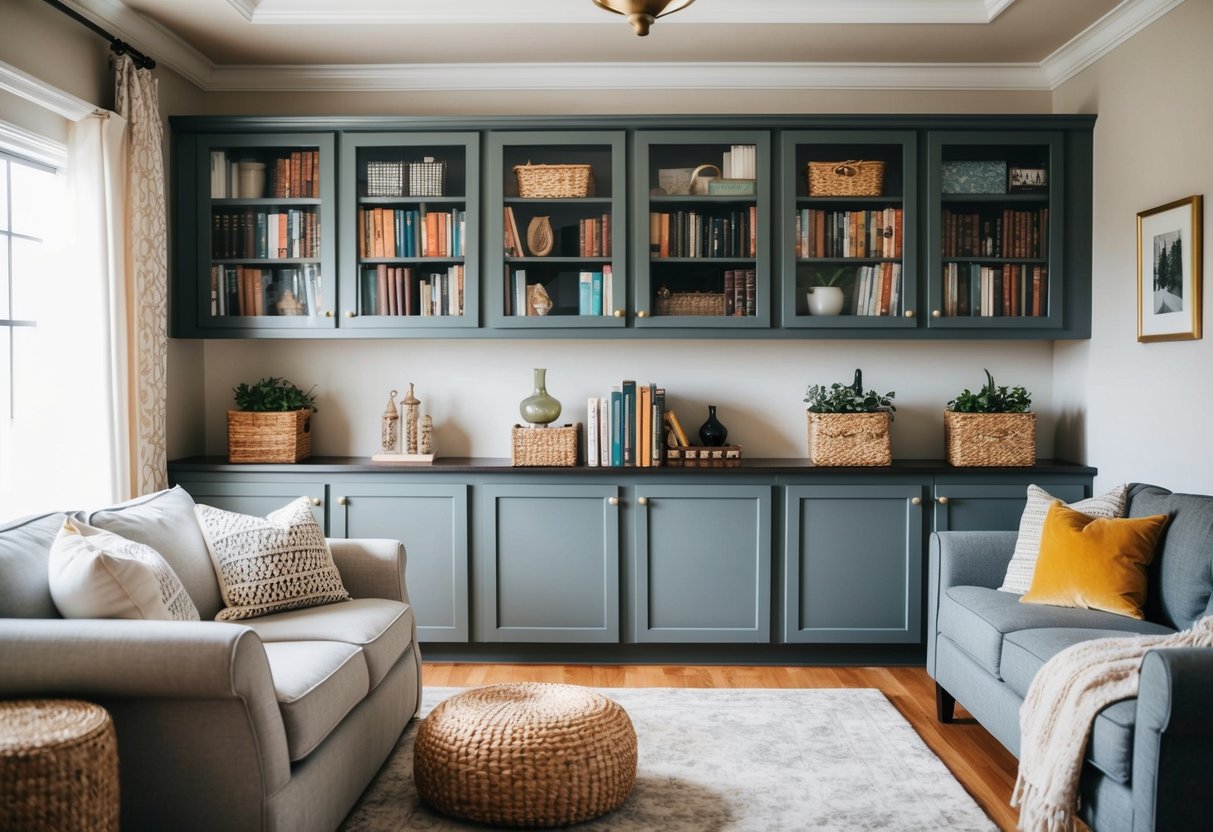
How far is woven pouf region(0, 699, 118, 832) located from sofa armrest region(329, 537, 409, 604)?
3.98ft

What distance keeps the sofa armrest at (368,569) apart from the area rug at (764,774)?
19.3 inches

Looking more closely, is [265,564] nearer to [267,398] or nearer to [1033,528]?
[267,398]

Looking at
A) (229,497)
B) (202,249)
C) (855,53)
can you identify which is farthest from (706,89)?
(229,497)

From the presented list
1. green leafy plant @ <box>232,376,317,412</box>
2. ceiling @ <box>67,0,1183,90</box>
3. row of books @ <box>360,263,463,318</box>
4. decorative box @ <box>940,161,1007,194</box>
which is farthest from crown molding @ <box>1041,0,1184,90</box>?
green leafy plant @ <box>232,376,317,412</box>

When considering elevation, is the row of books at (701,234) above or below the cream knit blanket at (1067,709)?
above

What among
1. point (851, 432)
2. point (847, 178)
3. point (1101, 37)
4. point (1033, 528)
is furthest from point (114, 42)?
point (1101, 37)

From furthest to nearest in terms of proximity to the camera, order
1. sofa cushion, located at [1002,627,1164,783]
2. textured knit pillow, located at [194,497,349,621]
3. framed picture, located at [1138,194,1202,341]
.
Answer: framed picture, located at [1138,194,1202,341] < textured knit pillow, located at [194,497,349,621] < sofa cushion, located at [1002,627,1164,783]

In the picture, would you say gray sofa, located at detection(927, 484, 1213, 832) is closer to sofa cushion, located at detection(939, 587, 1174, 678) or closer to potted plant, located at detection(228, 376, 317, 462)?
sofa cushion, located at detection(939, 587, 1174, 678)

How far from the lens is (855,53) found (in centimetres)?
393

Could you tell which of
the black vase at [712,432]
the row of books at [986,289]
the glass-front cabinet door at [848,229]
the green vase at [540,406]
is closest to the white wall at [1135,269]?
the row of books at [986,289]

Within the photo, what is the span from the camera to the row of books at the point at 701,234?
385 centimetres

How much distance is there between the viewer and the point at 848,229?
12.7 ft

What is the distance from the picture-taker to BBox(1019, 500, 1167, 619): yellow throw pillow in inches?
106

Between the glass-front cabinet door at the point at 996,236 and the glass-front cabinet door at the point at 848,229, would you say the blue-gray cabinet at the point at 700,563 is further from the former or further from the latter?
the glass-front cabinet door at the point at 996,236
